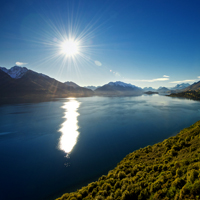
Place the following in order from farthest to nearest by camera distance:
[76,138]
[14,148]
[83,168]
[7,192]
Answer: [76,138] → [14,148] → [83,168] → [7,192]

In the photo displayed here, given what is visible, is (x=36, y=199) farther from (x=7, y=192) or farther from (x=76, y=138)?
(x=76, y=138)

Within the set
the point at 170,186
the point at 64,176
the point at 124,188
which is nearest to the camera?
the point at 170,186

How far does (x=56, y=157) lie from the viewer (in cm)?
2070

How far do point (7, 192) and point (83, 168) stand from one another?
10.3 metres

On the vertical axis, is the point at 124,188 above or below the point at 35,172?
above

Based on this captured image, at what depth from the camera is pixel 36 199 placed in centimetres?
1285

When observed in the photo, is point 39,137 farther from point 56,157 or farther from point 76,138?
point 56,157

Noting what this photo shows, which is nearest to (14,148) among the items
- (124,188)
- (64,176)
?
(64,176)

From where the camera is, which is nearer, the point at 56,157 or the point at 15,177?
the point at 15,177

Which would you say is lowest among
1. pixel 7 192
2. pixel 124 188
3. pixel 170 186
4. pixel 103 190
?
pixel 7 192

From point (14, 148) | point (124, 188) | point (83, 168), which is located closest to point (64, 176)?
point (83, 168)

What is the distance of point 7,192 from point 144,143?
25.8 m

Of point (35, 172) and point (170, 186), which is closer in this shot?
point (170, 186)

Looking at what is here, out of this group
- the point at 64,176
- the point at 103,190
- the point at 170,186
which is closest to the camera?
the point at 170,186
